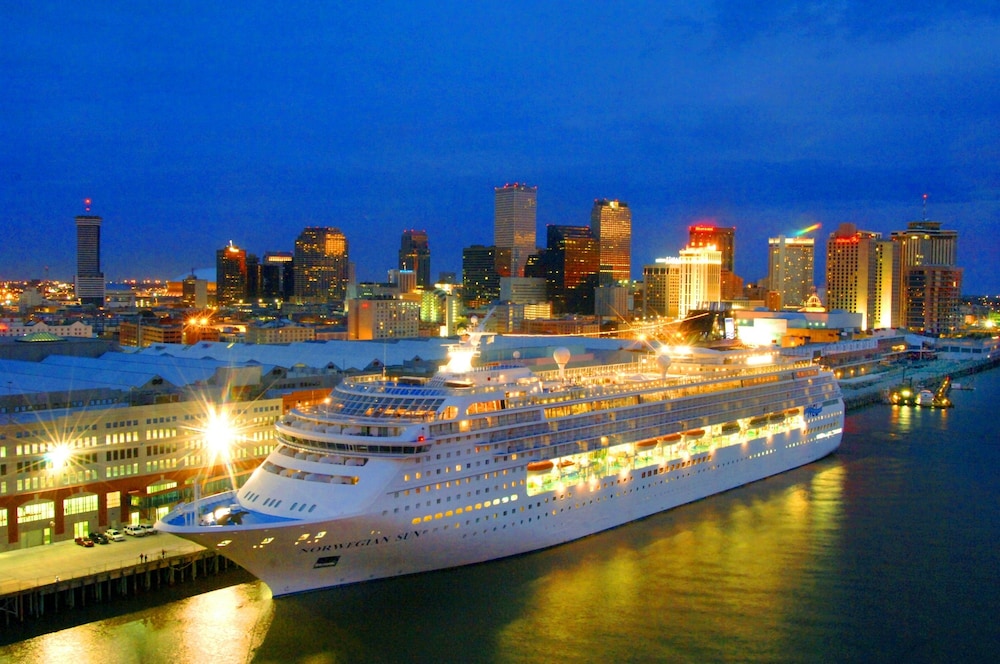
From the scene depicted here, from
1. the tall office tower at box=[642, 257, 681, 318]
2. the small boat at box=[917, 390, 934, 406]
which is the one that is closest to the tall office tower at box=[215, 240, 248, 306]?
the tall office tower at box=[642, 257, 681, 318]

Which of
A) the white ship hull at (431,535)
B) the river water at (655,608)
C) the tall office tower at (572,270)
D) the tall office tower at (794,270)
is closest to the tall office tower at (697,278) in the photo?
the tall office tower at (572,270)

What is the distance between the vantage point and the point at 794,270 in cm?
14888

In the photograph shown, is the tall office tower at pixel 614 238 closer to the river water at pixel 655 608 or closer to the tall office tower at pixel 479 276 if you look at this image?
the tall office tower at pixel 479 276

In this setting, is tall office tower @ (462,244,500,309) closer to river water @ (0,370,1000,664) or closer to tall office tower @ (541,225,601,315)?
tall office tower @ (541,225,601,315)

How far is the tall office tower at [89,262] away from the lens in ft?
538

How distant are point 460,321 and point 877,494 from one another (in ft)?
301

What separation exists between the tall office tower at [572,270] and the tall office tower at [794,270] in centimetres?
3033

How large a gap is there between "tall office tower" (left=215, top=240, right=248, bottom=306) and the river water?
463 ft

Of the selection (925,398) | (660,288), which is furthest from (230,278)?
(925,398)

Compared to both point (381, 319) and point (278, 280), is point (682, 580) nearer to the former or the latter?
point (381, 319)

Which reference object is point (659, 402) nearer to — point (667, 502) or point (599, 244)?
point (667, 502)

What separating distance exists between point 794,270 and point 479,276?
5250 cm

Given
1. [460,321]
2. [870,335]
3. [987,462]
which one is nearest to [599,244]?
[460,321]

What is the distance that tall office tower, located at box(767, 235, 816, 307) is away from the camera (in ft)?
484
